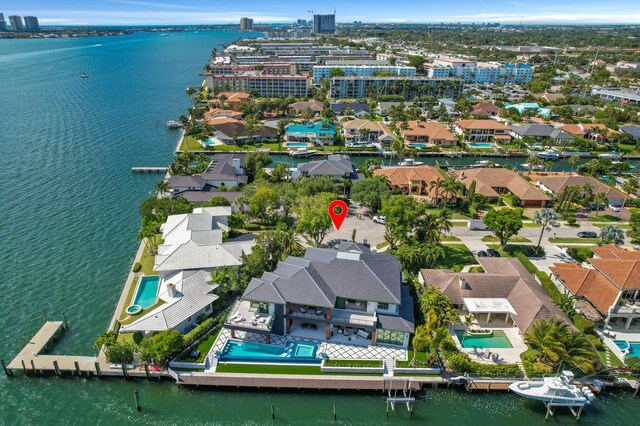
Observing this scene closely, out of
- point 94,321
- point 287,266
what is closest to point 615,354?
point 287,266

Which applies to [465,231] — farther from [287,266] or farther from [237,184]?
[237,184]

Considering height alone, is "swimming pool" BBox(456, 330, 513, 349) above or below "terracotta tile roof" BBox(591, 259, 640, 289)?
below

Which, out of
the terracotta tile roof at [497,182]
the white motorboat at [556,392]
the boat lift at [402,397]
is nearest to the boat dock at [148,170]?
the terracotta tile roof at [497,182]

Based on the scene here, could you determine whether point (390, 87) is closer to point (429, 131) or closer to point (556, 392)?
point (429, 131)

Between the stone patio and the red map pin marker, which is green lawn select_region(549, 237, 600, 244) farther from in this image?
the stone patio

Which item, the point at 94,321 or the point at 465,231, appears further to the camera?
the point at 465,231

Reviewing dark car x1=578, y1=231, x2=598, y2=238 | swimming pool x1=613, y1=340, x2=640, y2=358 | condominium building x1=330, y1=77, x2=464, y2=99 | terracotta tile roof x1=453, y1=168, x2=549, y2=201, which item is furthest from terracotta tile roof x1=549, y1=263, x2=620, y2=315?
condominium building x1=330, y1=77, x2=464, y2=99
